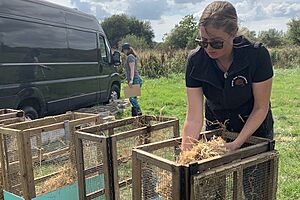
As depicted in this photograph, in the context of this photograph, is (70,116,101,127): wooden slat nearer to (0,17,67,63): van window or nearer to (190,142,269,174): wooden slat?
(190,142,269,174): wooden slat

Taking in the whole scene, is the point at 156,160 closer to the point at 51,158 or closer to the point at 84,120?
A: the point at 84,120

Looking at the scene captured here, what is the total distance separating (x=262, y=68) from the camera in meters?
2.27

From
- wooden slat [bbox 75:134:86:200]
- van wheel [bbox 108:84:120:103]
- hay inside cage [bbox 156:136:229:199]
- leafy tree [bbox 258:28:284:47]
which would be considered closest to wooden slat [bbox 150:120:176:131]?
wooden slat [bbox 75:134:86:200]

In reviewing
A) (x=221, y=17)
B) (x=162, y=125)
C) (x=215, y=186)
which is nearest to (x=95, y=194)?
(x=162, y=125)

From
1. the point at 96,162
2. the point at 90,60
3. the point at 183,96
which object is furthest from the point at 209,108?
the point at 183,96

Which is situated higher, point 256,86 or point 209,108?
point 256,86

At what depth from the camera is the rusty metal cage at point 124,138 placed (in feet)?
9.53

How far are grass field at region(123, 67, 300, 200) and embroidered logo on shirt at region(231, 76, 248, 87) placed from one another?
2.25 metres

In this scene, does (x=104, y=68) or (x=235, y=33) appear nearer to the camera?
(x=235, y=33)

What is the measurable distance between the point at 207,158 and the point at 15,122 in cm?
264

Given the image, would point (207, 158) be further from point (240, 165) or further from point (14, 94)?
point (14, 94)

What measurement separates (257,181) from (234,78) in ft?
2.15

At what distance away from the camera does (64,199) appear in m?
3.36

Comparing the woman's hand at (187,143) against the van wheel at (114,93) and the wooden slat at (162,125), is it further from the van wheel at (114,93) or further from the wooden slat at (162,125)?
the van wheel at (114,93)
